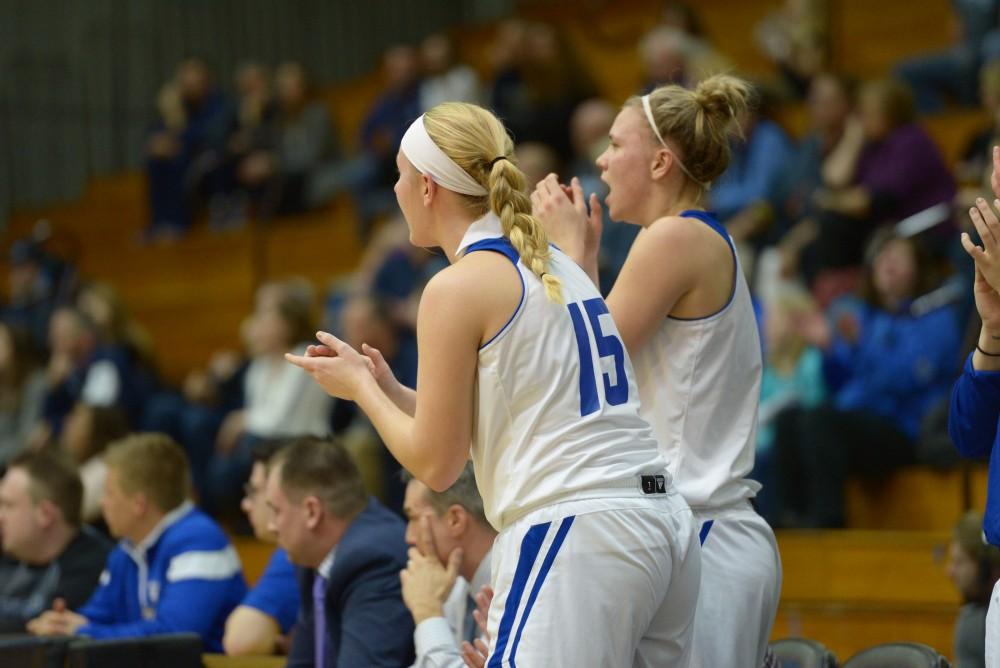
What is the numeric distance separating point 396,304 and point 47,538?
3.65 meters

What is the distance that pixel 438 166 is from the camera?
9.41ft

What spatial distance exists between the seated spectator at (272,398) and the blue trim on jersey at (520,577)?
5.10m

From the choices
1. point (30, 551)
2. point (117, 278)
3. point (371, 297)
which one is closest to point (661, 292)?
point (30, 551)

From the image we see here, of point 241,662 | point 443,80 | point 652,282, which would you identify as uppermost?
point 443,80

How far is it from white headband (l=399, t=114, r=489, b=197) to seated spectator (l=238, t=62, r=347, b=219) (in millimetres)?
8908

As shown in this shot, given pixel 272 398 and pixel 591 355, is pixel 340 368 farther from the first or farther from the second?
pixel 272 398

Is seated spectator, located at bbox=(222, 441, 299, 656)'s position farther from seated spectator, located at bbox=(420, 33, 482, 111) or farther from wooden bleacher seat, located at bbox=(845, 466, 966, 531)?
seated spectator, located at bbox=(420, 33, 482, 111)

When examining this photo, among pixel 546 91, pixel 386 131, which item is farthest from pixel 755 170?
pixel 386 131

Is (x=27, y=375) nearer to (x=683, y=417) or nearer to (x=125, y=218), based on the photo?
(x=125, y=218)

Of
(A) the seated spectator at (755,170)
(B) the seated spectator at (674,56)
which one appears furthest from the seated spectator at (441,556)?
(B) the seated spectator at (674,56)

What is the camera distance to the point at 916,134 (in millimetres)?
7711

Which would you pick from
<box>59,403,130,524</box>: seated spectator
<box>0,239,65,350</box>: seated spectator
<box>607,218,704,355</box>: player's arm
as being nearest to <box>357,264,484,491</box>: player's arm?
<box>607,218,704,355</box>: player's arm

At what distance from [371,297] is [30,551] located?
295cm

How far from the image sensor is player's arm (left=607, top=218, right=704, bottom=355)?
123 inches
